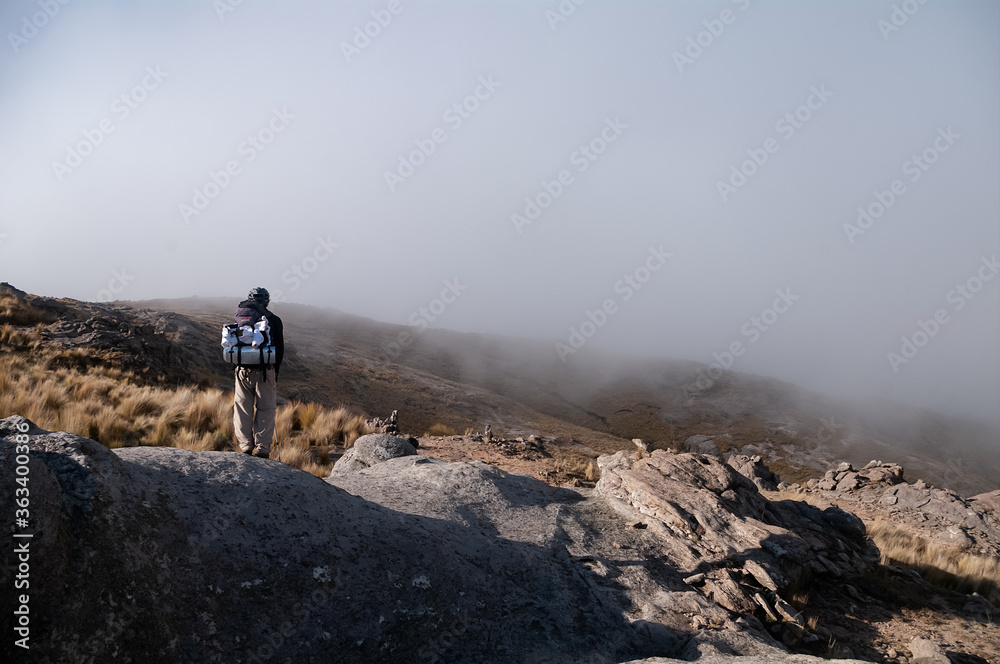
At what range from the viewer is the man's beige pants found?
26.2 feet

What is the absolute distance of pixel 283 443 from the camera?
10.6 metres

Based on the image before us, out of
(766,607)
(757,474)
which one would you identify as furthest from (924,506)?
(766,607)

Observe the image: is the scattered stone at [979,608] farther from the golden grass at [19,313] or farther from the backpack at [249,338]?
the golden grass at [19,313]

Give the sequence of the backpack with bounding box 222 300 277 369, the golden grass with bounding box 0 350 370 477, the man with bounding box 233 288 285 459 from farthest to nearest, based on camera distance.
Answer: the golden grass with bounding box 0 350 370 477 → the man with bounding box 233 288 285 459 → the backpack with bounding box 222 300 277 369

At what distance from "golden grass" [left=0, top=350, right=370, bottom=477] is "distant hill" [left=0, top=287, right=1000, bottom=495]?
338cm

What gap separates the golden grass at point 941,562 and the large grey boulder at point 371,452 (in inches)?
347

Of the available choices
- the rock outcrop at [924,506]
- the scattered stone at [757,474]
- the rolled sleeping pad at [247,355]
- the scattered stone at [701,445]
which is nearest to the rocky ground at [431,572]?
the rolled sleeping pad at [247,355]

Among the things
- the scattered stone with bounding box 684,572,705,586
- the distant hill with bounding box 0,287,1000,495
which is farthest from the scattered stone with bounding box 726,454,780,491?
the scattered stone with bounding box 684,572,705,586

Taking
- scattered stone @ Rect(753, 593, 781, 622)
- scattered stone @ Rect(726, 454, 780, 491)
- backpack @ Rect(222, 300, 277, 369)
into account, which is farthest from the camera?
scattered stone @ Rect(726, 454, 780, 491)

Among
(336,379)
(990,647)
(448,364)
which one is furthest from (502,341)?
(990,647)

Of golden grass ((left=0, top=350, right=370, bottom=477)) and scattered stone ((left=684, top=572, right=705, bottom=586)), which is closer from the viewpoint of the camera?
scattered stone ((left=684, top=572, right=705, bottom=586))

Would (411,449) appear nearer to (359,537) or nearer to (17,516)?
(359,537)

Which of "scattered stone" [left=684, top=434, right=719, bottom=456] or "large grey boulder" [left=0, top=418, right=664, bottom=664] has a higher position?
"large grey boulder" [left=0, top=418, right=664, bottom=664]

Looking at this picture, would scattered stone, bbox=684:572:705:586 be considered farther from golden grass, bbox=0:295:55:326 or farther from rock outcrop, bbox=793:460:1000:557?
golden grass, bbox=0:295:55:326
